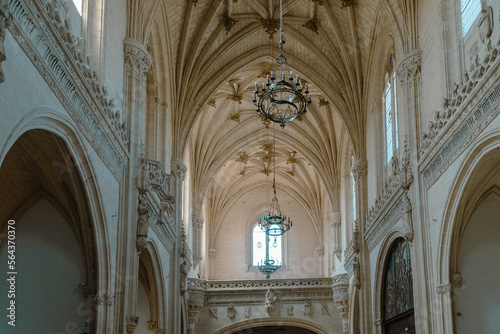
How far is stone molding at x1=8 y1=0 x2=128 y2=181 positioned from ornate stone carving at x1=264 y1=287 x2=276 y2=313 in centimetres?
1606

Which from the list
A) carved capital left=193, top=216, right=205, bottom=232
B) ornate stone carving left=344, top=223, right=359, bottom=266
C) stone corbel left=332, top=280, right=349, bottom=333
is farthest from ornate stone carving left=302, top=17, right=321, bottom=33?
carved capital left=193, top=216, right=205, bottom=232

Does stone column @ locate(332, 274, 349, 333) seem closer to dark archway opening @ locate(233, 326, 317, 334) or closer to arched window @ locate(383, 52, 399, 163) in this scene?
dark archway opening @ locate(233, 326, 317, 334)

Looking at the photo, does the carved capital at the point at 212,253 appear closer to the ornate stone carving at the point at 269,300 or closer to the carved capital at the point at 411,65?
the ornate stone carving at the point at 269,300

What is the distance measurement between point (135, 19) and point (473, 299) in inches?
381

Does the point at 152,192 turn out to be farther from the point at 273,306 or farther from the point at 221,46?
the point at 273,306

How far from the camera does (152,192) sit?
54.9 ft

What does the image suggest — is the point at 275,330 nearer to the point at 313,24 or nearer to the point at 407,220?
the point at 313,24

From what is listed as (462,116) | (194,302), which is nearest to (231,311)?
(194,302)

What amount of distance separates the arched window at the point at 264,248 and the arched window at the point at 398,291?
15968 millimetres

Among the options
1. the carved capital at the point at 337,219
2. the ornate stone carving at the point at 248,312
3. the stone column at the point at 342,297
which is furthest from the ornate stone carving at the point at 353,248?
the ornate stone carving at the point at 248,312

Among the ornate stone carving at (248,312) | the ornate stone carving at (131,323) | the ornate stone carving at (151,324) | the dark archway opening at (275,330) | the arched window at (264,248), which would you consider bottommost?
the ornate stone carving at (131,323)

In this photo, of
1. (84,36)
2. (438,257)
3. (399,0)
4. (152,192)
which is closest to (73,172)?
(84,36)

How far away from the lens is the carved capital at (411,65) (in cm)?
1564

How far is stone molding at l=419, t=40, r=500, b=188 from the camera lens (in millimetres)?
10742
